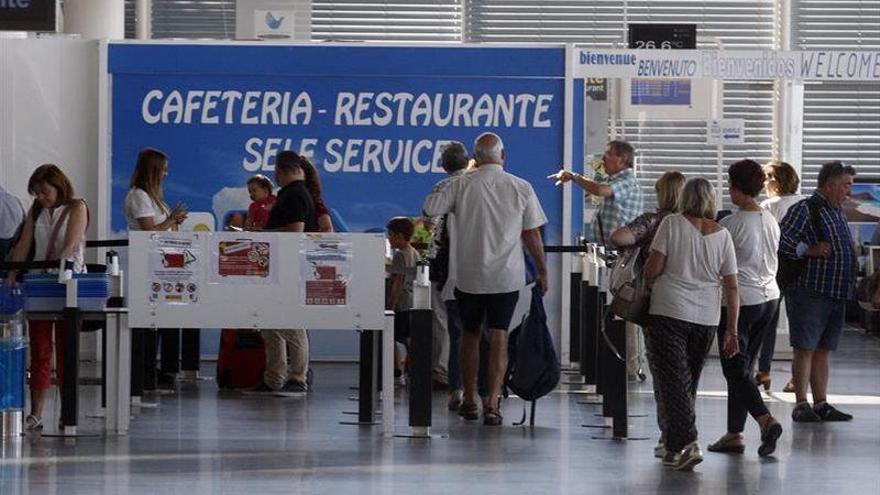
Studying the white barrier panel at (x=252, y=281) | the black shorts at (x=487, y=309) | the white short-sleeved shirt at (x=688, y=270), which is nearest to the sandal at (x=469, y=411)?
the black shorts at (x=487, y=309)

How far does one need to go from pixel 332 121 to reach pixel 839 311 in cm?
424

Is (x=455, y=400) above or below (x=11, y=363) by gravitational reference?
below

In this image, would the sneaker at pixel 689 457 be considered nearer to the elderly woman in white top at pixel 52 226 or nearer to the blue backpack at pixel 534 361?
the blue backpack at pixel 534 361

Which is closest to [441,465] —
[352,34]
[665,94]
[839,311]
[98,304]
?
[98,304]

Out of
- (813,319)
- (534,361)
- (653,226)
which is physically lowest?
(534,361)

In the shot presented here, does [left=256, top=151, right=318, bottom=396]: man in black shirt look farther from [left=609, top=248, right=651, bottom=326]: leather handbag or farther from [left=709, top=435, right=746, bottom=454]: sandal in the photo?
[left=709, top=435, right=746, bottom=454]: sandal

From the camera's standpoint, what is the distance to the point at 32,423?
31.3ft

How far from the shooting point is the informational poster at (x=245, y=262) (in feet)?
30.0

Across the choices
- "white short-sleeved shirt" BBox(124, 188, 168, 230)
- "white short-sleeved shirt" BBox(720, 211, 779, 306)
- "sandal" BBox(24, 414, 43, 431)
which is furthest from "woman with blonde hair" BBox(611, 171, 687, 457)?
"white short-sleeved shirt" BBox(124, 188, 168, 230)

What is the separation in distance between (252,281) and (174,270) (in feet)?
1.24

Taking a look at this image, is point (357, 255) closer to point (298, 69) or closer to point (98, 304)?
point (98, 304)

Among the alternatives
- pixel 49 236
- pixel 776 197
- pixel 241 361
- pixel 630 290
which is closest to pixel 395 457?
pixel 630 290

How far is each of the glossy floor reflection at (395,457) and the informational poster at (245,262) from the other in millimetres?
797

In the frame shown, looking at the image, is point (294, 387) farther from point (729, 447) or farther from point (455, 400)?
point (729, 447)
